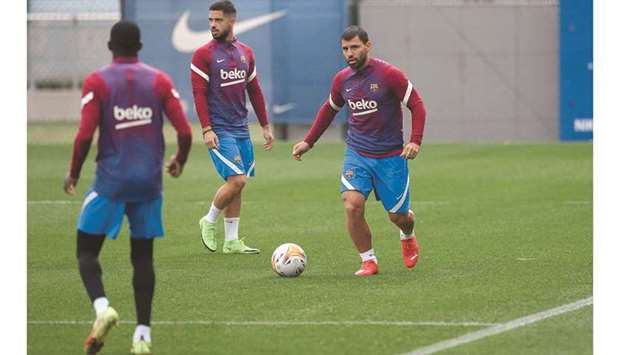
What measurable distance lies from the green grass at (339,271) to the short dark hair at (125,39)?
1875 mm

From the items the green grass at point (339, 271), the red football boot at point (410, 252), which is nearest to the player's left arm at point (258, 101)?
the green grass at point (339, 271)

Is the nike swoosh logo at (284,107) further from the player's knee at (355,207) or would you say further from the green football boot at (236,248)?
the player's knee at (355,207)

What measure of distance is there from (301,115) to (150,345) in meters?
19.6

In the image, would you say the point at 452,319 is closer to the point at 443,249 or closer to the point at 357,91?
the point at 357,91

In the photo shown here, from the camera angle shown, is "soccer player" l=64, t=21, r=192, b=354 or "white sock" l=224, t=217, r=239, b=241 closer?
"soccer player" l=64, t=21, r=192, b=354

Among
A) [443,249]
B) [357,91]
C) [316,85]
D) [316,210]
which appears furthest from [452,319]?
[316,85]

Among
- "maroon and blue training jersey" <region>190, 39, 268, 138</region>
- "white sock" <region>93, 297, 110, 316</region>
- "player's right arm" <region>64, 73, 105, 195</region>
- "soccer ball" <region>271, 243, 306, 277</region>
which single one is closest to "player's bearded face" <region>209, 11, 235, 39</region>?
"maroon and blue training jersey" <region>190, 39, 268, 138</region>

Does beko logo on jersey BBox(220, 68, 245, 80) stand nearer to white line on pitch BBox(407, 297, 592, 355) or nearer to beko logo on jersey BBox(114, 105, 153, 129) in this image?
white line on pitch BBox(407, 297, 592, 355)

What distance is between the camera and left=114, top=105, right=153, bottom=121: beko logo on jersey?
8.17 m

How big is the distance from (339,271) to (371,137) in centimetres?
121

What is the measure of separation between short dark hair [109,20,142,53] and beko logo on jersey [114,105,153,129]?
37 cm

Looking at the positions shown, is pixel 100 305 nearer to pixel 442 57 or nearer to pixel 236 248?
pixel 236 248

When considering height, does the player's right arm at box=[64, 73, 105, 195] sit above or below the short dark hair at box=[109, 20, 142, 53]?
below

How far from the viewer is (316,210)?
658 inches
